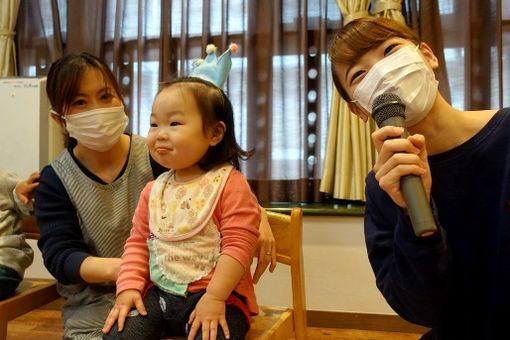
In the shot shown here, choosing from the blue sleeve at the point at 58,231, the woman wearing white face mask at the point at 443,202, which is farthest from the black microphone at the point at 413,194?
the blue sleeve at the point at 58,231

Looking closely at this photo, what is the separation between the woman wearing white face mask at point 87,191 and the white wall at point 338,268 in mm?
1331

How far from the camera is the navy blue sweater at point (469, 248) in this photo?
0.74m

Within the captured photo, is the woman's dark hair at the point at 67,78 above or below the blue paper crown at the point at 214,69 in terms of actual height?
below

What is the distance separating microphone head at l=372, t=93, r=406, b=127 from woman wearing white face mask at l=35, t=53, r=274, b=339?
0.52m

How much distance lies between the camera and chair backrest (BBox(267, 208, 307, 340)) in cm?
129

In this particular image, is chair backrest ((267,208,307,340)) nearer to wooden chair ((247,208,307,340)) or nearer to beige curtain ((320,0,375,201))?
wooden chair ((247,208,307,340))

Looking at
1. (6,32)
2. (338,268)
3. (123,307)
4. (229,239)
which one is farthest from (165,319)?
(6,32)

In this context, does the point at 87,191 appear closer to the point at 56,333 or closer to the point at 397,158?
the point at 397,158

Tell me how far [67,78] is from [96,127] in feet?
0.44

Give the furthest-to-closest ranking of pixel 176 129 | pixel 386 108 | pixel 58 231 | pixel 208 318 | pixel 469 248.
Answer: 1. pixel 58 231
2. pixel 176 129
3. pixel 208 318
4. pixel 469 248
5. pixel 386 108

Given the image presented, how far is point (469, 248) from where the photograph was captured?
0.77 meters

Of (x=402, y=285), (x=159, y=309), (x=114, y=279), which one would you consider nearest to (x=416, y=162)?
(x=402, y=285)

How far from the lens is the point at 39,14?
294cm

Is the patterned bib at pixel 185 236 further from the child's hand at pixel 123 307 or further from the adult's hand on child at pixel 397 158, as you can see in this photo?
the adult's hand on child at pixel 397 158
